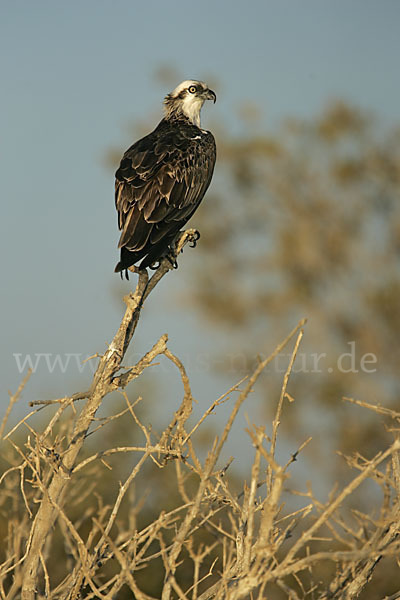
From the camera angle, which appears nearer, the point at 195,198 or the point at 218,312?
the point at 195,198

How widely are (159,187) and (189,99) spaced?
2.15 metres

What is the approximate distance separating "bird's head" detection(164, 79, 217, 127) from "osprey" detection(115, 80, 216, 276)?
0.37m

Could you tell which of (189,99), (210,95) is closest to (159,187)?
(189,99)

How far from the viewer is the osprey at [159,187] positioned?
18.6 ft

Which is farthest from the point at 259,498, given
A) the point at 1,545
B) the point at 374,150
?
the point at 374,150

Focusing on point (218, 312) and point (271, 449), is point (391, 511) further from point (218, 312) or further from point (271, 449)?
point (218, 312)

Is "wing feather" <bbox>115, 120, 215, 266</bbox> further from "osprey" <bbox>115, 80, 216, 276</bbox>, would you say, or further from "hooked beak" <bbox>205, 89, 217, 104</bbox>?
"hooked beak" <bbox>205, 89, 217, 104</bbox>

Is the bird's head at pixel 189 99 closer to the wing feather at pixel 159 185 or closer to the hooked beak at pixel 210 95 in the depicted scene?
the hooked beak at pixel 210 95

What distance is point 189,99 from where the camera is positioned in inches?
315

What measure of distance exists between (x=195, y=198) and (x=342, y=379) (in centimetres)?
1432

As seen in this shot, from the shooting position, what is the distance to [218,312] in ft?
69.4

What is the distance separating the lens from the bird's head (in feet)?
26.2

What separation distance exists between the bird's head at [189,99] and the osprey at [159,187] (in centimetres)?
37

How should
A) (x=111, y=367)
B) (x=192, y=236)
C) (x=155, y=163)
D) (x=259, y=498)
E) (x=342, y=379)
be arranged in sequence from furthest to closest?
(x=342, y=379), (x=155, y=163), (x=192, y=236), (x=111, y=367), (x=259, y=498)
